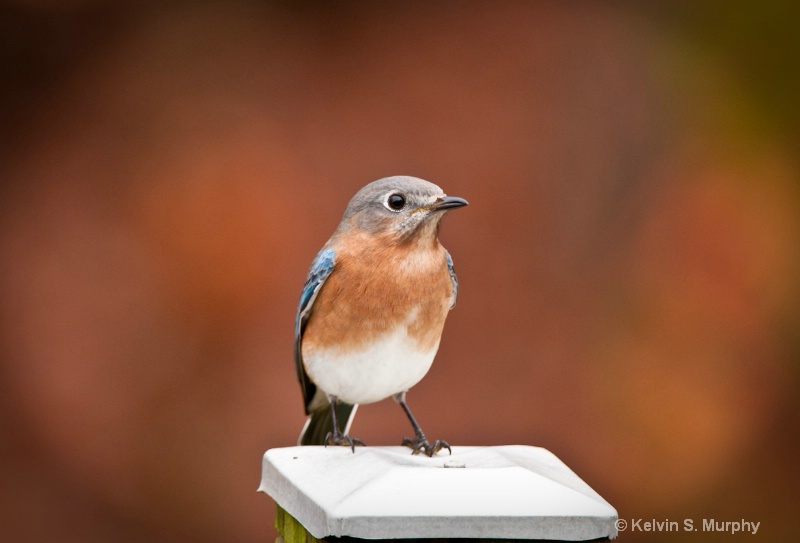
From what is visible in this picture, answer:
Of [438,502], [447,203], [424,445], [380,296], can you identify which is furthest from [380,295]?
[438,502]

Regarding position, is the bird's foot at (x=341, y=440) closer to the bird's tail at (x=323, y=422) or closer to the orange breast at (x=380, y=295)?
the orange breast at (x=380, y=295)

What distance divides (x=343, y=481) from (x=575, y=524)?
1.55 ft

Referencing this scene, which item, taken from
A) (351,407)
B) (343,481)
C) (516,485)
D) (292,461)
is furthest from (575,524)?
(351,407)

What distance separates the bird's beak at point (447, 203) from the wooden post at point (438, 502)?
0.87 metres

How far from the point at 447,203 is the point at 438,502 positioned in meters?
1.15

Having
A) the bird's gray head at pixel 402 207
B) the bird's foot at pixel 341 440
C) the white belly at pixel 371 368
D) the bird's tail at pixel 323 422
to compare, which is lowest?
the bird's tail at pixel 323 422

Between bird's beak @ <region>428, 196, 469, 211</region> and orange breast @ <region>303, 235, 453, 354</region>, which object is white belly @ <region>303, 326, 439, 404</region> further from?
bird's beak @ <region>428, 196, 469, 211</region>

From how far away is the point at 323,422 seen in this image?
11.1ft

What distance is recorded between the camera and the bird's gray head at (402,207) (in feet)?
9.25

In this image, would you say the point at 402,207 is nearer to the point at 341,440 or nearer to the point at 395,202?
the point at 395,202

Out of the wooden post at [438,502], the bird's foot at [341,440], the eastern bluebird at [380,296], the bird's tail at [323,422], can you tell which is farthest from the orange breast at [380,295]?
the wooden post at [438,502]

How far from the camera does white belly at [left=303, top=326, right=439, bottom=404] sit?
2889 mm

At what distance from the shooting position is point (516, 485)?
1.88m

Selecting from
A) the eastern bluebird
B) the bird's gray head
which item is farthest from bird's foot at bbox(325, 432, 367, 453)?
Result: the bird's gray head
